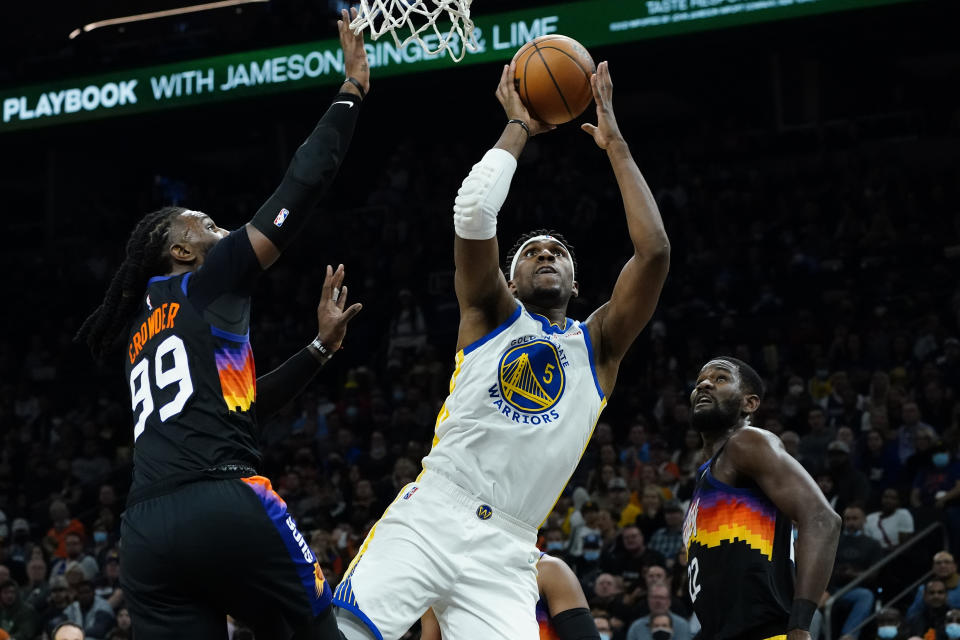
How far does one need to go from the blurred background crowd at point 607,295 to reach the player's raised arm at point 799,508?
4497 mm

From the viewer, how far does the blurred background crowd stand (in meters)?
10.8

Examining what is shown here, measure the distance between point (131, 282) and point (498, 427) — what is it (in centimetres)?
129

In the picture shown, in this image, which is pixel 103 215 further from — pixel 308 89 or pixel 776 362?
pixel 776 362

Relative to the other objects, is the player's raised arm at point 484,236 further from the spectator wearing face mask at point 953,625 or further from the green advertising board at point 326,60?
the green advertising board at point 326,60

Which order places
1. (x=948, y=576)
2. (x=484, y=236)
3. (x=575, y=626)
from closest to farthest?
(x=484, y=236)
(x=575, y=626)
(x=948, y=576)

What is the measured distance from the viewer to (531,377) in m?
4.42

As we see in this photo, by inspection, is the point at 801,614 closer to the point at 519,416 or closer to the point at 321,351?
the point at 519,416

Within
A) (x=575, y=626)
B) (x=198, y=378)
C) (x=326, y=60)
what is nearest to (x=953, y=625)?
(x=575, y=626)

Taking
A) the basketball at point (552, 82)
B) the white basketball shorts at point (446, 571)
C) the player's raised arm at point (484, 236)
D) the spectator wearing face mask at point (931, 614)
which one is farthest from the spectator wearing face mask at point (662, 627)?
the basketball at point (552, 82)

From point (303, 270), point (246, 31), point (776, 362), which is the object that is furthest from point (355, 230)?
point (776, 362)

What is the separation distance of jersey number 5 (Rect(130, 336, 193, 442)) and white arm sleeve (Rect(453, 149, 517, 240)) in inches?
41.9

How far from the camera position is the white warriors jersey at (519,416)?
4312 mm

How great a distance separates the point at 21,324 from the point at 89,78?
5102mm

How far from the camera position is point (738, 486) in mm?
4906
